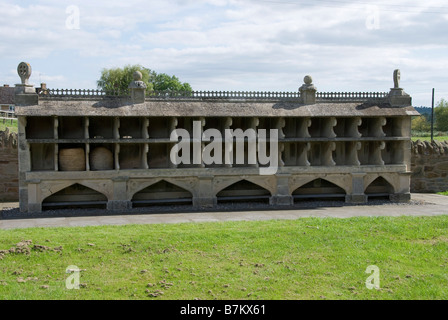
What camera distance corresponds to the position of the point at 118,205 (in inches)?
877

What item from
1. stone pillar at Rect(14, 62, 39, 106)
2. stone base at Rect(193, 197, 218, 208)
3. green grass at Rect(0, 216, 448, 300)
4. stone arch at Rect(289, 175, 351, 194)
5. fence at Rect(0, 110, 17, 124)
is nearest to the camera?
green grass at Rect(0, 216, 448, 300)

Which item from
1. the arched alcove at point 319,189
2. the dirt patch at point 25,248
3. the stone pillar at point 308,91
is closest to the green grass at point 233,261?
the dirt patch at point 25,248

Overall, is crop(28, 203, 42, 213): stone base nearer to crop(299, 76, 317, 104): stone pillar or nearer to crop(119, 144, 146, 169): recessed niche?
crop(119, 144, 146, 169): recessed niche

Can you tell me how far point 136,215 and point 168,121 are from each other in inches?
216

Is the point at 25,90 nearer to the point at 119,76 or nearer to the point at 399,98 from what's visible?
the point at 399,98

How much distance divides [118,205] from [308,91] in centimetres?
1063

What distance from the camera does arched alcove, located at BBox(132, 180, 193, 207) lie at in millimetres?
23484

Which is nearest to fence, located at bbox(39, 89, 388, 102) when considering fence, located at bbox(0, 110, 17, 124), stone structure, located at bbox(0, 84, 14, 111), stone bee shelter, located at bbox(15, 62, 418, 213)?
stone bee shelter, located at bbox(15, 62, 418, 213)

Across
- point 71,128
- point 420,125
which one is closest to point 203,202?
point 71,128

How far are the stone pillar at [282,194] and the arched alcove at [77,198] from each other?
781cm

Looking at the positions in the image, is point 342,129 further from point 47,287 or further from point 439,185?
point 47,287

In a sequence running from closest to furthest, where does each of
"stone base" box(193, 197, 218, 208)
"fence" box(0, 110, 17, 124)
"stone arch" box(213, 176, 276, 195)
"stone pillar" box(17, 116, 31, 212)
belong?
1. "stone pillar" box(17, 116, 31, 212)
2. "stone base" box(193, 197, 218, 208)
3. "stone arch" box(213, 176, 276, 195)
4. "fence" box(0, 110, 17, 124)

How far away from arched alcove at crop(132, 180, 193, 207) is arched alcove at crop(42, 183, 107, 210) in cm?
160
